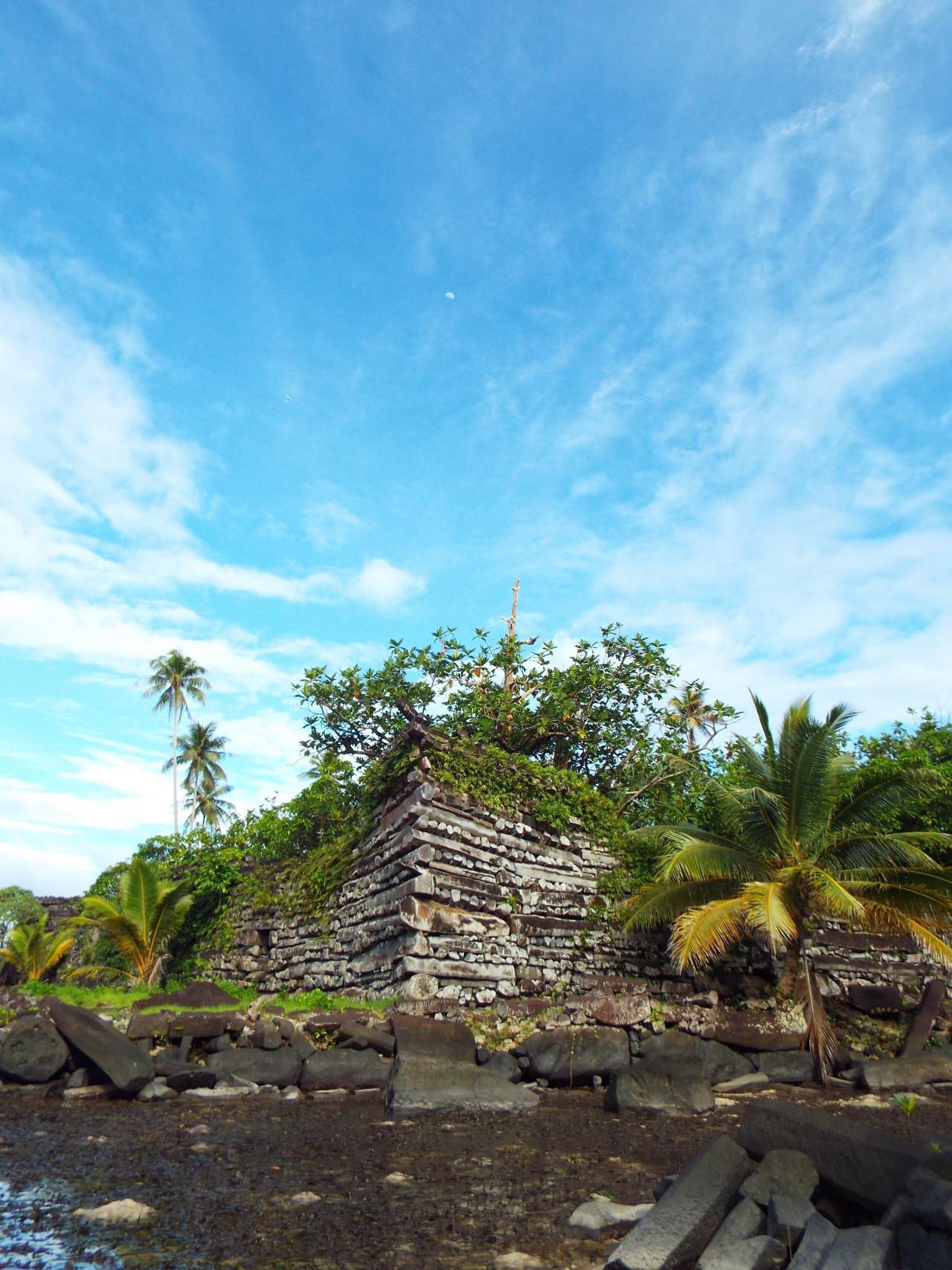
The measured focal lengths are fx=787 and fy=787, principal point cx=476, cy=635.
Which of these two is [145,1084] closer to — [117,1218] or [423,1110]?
[423,1110]

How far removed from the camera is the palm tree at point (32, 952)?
2225cm

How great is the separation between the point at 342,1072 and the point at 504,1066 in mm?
2148

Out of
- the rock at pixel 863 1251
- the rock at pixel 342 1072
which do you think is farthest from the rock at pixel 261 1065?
the rock at pixel 863 1251

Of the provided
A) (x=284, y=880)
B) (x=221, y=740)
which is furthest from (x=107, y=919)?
(x=221, y=740)

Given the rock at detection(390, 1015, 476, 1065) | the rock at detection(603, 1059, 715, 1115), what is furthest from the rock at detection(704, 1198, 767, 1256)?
the rock at detection(390, 1015, 476, 1065)

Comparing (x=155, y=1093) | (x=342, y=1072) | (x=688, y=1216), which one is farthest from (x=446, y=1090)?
(x=688, y=1216)

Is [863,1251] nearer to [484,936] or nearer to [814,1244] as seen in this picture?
[814,1244]

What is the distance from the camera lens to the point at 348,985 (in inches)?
496

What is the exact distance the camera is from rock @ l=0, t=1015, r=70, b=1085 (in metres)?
8.00

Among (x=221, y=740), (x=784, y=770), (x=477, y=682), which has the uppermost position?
(x=221, y=740)

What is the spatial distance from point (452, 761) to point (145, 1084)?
613 centimetres

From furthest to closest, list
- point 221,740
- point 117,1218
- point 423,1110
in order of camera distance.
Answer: point 221,740, point 423,1110, point 117,1218

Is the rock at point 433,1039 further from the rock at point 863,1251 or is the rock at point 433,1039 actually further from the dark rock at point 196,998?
the rock at point 863,1251

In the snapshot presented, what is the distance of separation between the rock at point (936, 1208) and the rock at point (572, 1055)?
24.2 ft
